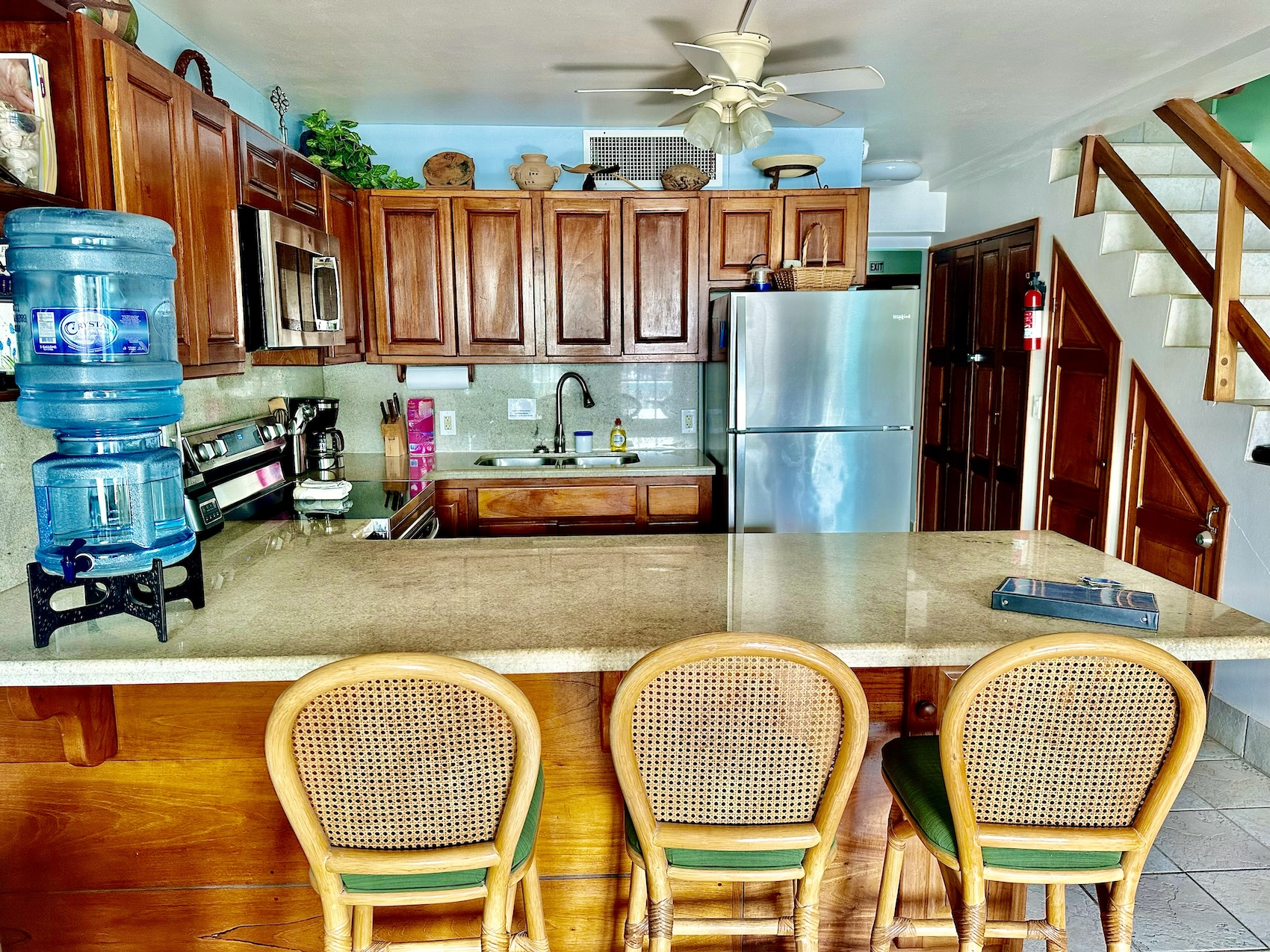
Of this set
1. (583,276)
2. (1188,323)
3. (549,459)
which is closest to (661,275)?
(583,276)

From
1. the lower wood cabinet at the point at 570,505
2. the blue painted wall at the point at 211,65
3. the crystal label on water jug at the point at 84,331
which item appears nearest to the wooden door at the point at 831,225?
the lower wood cabinet at the point at 570,505

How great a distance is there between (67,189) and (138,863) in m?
1.41

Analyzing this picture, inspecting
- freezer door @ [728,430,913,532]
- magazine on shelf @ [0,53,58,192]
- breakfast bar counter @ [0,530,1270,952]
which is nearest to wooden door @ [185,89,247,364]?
magazine on shelf @ [0,53,58,192]

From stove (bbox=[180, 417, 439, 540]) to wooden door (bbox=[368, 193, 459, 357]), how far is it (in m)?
0.69

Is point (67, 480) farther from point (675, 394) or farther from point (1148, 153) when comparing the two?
point (1148, 153)

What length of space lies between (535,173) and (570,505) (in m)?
1.52

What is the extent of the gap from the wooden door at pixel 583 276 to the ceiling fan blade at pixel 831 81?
1369mm

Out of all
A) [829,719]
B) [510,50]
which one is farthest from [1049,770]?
[510,50]

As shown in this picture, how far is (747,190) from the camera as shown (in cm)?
403

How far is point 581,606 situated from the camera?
1743 mm

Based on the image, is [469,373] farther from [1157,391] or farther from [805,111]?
[1157,391]

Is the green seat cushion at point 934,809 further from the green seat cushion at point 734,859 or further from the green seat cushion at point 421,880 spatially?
the green seat cushion at point 421,880

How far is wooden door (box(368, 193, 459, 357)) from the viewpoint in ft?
12.8

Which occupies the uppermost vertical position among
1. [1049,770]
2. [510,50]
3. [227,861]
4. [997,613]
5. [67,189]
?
[510,50]
